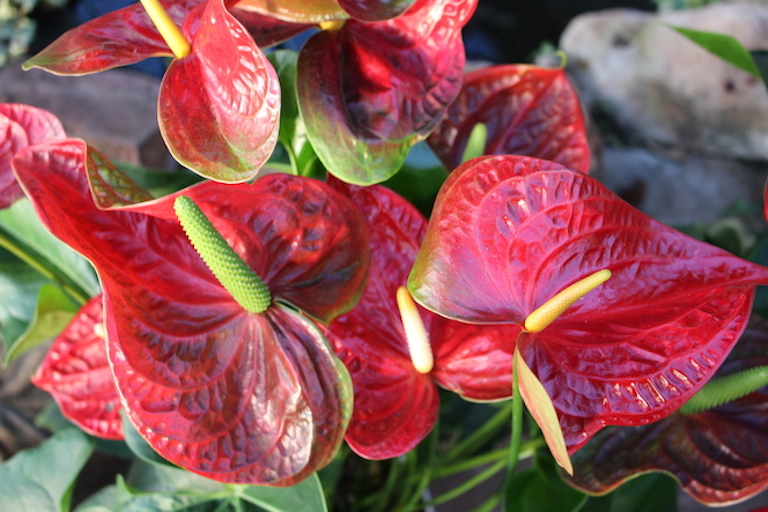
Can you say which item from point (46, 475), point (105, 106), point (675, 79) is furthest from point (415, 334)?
point (675, 79)

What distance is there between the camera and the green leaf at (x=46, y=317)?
526 mm

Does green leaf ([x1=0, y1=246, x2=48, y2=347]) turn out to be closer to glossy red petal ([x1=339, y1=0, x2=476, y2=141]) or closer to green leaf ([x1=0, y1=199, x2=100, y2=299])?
green leaf ([x1=0, y1=199, x2=100, y2=299])

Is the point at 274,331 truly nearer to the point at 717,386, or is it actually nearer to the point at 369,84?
the point at 369,84

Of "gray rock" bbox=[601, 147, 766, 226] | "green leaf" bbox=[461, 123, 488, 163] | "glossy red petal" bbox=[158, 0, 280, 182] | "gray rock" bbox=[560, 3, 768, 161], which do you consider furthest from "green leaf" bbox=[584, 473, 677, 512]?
"gray rock" bbox=[560, 3, 768, 161]

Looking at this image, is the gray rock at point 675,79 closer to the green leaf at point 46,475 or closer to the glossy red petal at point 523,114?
the glossy red petal at point 523,114

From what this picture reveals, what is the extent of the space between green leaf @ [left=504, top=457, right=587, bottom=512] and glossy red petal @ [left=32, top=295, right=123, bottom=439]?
0.30m

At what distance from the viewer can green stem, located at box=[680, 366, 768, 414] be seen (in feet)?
1.37

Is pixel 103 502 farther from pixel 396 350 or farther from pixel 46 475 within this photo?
pixel 396 350

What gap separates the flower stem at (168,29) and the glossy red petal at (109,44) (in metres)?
0.02

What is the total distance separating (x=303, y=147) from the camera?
1.60 feet

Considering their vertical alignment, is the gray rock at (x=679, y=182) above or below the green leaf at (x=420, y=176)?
below

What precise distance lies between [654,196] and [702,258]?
1.74m

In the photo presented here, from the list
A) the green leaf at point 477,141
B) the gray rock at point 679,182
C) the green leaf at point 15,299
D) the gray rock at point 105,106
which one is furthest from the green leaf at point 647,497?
the gray rock at point 679,182

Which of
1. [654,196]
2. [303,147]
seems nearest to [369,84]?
[303,147]
